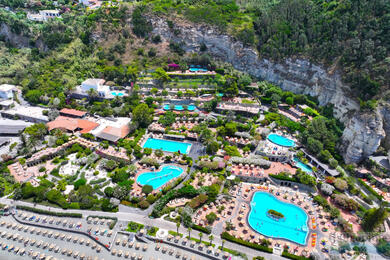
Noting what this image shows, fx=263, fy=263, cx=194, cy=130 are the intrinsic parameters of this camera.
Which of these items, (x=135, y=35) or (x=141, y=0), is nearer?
(x=135, y=35)

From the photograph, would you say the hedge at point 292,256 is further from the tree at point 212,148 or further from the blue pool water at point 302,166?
the tree at point 212,148

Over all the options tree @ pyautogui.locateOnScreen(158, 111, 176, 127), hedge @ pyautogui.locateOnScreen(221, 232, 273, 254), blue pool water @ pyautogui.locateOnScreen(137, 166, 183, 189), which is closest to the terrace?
tree @ pyautogui.locateOnScreen(158, 111, 176, 127)

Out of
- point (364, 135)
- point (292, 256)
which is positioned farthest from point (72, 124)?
point (364, 135)

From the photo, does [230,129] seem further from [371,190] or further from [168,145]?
[371,190]

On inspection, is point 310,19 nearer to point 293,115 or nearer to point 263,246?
point 293,115

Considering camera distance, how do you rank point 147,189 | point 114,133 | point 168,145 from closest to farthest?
point 147,189, point 168,145, point 114,133

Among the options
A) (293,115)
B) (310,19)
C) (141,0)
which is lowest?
(293,115)

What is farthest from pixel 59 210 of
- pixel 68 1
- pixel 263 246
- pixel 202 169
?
pixel 68 1
